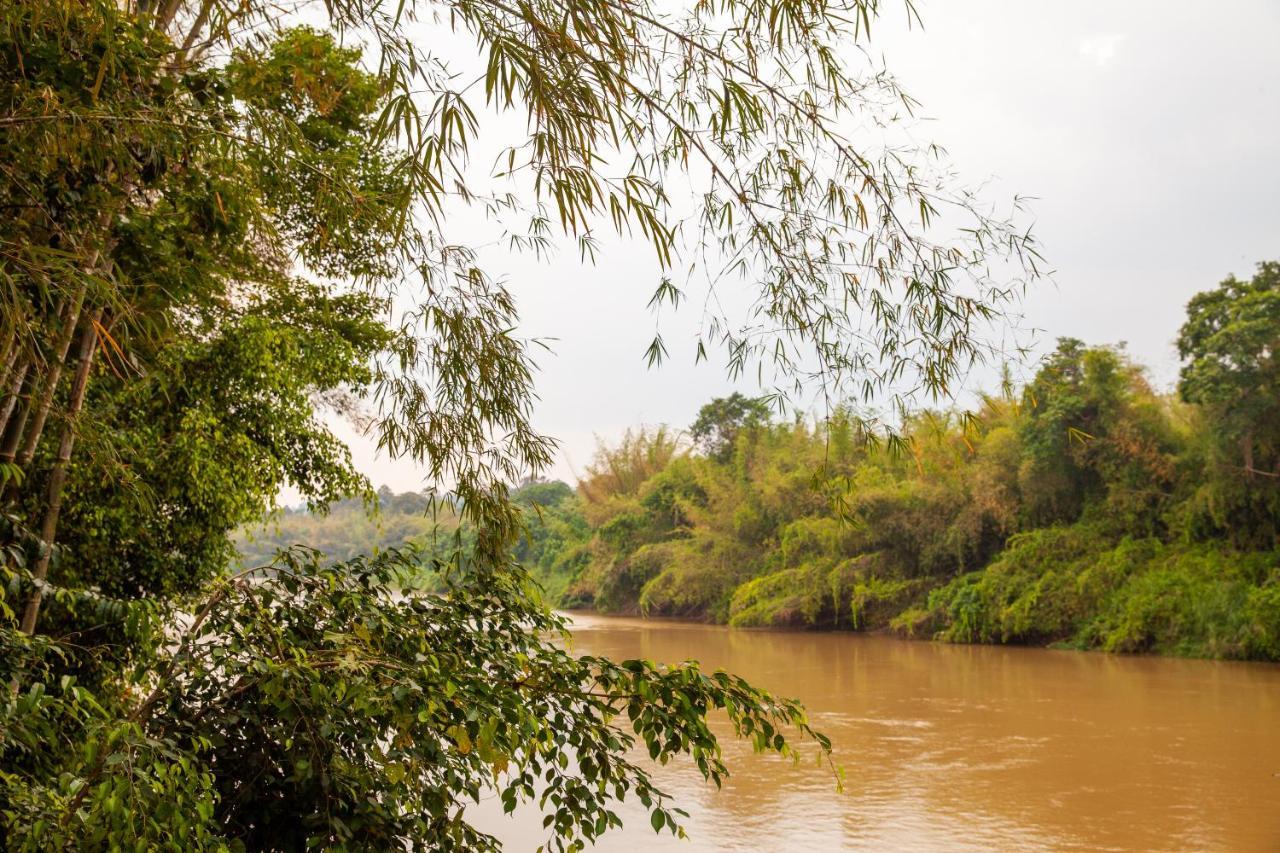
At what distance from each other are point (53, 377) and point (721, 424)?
21413mm

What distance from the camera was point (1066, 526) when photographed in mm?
13781

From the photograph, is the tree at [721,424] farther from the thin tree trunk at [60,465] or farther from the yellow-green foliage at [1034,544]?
the thin tree trunk at [60,465]

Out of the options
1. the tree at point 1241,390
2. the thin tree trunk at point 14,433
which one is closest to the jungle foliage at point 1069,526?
the tree at point 1241,390

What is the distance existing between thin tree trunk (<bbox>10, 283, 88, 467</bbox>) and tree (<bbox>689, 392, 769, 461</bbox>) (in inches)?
787

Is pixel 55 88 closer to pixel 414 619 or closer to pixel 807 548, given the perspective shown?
pixel 414 619

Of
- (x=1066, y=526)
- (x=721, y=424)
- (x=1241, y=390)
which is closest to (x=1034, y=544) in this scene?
(x=1066, y=526)

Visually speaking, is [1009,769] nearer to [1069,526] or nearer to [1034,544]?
[1034,544]

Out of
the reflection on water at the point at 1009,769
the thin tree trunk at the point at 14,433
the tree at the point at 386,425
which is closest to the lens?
the tree at the point at 386,425

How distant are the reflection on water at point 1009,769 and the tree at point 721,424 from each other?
1188 cm

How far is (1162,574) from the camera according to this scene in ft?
39.6

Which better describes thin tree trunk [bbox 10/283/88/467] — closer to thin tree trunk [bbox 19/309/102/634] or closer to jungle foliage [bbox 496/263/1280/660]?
thin tree trunk [bbox 19/309/102/634]

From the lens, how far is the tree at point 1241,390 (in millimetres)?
10766

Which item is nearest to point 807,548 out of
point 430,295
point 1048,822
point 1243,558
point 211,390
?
point 1243,558

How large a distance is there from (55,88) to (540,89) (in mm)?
1305
